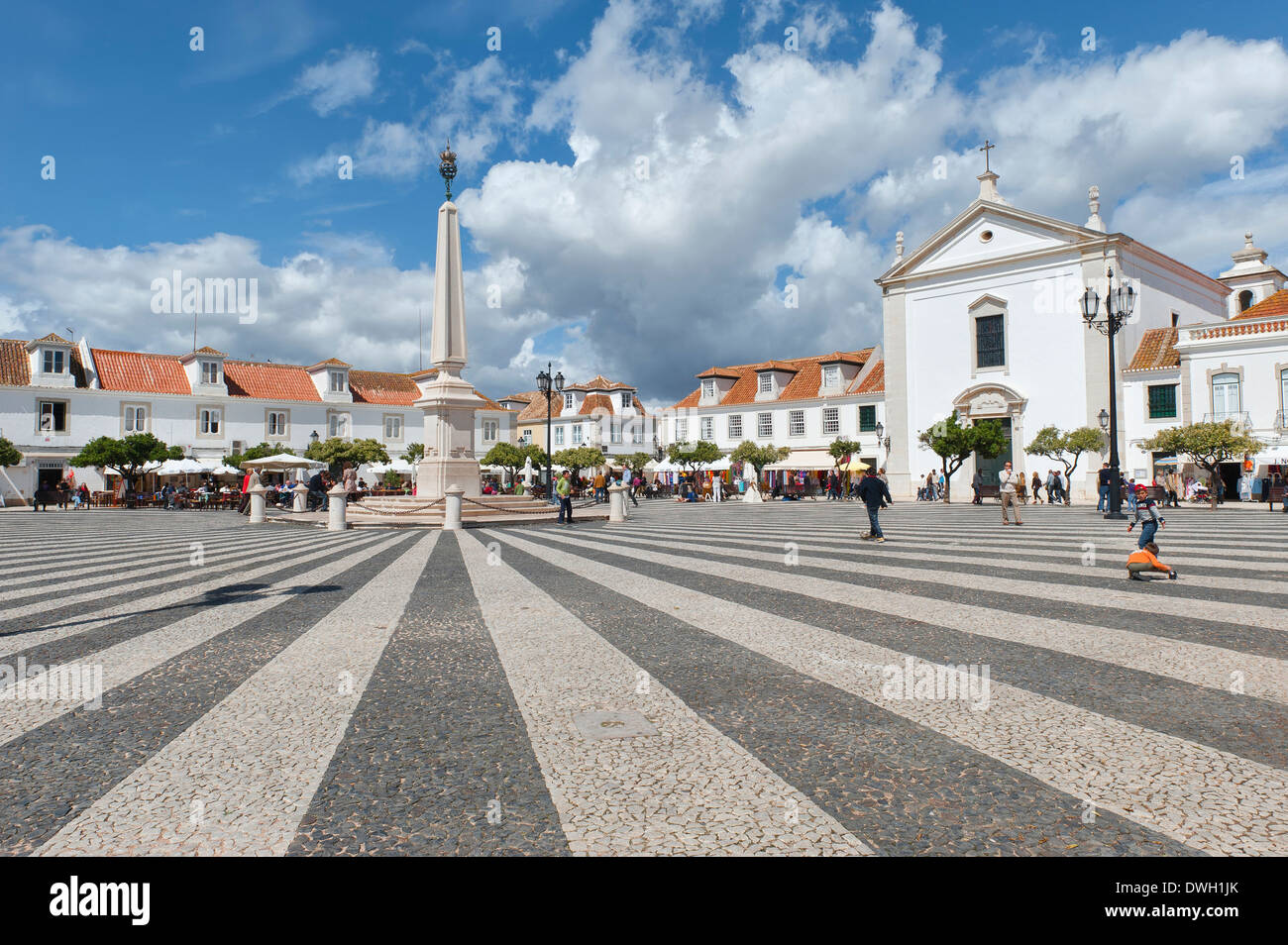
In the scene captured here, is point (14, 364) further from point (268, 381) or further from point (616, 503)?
point (616, 503)

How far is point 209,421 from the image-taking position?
5134cm

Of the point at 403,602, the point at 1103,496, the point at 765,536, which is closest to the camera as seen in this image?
the point at 403,602

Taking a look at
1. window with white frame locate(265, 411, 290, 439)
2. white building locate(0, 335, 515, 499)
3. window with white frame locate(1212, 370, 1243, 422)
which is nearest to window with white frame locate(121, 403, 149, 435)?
white building locate(0, 335, 515, 499)

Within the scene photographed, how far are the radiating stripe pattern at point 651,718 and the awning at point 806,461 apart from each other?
43020 mm

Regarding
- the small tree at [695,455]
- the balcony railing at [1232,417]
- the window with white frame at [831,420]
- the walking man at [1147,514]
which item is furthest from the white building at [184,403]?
the walking man at [1147,514]

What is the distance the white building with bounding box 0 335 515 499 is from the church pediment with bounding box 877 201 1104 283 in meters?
33.7

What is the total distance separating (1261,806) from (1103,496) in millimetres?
30471

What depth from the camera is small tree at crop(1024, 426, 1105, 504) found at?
34.4 metres

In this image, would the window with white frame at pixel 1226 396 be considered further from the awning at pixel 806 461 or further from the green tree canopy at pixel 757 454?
the green tree canopy at pixel 757 454

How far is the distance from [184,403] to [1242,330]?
196ft

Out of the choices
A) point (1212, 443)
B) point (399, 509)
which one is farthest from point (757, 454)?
point (399, 509)

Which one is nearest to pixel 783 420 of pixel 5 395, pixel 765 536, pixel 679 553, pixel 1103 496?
pixel 1103 496

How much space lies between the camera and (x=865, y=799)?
2.92 meters
